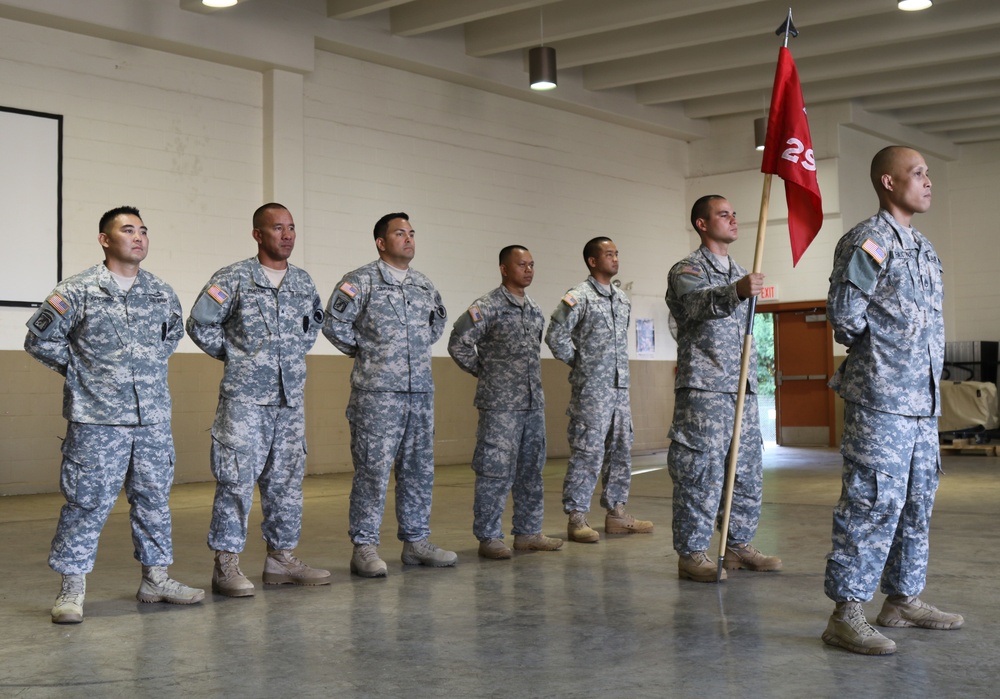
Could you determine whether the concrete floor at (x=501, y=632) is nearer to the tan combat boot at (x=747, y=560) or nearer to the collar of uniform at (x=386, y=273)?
the tan combat boot at (x=747, y=560)

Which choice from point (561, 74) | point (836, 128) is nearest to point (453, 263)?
point (561, 74)

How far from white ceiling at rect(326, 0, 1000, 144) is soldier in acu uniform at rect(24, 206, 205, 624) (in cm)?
553

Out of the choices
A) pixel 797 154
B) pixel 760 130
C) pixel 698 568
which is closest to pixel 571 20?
pixel 760 130

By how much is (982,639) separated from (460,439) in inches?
318

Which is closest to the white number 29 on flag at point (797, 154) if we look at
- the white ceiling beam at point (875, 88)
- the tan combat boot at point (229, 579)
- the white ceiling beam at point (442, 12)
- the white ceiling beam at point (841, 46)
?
the tan combat boot at point (229, 579)

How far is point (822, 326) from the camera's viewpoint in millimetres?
13133

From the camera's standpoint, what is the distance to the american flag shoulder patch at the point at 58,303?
12.8 feet

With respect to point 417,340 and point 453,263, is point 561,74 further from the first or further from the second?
point 417,340

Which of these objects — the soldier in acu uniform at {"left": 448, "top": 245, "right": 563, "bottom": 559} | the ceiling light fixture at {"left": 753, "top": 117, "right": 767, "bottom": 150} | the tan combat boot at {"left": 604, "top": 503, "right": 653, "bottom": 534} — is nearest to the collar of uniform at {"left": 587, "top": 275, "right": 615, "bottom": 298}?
the soldier in acu uniform at {"left": 448, "top": 245, "right": 563, "bottom": 559}

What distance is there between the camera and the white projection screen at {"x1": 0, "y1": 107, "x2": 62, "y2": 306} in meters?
8.12

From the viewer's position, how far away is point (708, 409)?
4.39 m

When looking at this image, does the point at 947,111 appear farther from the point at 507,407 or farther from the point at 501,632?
the point at 501,632

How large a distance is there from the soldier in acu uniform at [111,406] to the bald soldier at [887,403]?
245 cm

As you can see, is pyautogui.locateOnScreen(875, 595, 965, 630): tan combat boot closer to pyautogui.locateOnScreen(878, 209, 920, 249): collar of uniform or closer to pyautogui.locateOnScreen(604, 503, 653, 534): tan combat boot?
pyautogui.locateOnScreen(878, 209, 920, 249): collar of uniform
